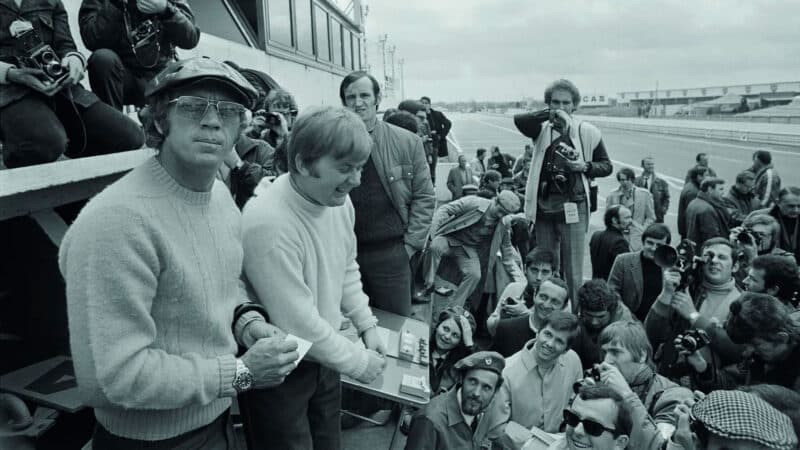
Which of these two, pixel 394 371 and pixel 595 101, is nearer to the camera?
pixel 394 371

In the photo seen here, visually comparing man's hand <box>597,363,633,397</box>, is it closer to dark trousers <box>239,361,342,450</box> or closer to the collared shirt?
the collared shirt

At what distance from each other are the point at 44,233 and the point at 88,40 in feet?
4.18

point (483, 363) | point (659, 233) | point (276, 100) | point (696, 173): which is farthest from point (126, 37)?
point (696, 173)

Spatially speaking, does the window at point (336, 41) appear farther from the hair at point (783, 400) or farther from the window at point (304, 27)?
the hair at point (783, 400)

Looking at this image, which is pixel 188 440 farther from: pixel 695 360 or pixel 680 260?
pixel 680 260

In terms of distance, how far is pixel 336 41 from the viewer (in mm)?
18297

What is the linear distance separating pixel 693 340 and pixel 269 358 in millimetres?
2540

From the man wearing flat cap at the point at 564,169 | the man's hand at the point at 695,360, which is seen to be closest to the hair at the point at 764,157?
the man wearing flat cap at the point at 564,169

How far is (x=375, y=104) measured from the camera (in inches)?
151

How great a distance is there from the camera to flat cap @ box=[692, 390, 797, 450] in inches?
83.5

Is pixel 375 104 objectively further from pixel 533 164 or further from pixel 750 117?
pixel 750 117

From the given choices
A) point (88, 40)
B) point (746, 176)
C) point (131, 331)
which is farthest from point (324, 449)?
point (746, 176)

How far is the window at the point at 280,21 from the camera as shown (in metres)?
11.6

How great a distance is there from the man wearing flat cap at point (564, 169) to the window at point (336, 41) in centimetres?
1338
